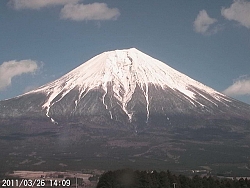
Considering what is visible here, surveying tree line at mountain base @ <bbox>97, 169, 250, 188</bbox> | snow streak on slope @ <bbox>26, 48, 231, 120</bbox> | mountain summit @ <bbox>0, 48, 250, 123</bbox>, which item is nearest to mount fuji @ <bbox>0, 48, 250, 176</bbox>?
snow streak on slope @ <bbox>26, 48, 231, 120</bbox>

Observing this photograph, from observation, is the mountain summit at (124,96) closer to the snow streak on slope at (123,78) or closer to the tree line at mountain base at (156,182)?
the snow streak on slope at (123,78)

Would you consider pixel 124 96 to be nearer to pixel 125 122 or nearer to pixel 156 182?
pixel 125 122

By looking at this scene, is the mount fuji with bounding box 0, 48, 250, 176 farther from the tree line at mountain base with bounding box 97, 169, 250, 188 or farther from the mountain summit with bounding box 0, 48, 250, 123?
the tree line at mountain base with bounding box 97, 169, 250, 188

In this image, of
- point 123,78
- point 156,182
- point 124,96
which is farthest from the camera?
point 123,78

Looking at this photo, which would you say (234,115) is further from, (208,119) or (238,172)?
(238,172)

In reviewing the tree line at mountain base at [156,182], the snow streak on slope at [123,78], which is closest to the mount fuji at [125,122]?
the snow streak on slope at [123,78]

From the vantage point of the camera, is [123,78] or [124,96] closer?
[124,96]

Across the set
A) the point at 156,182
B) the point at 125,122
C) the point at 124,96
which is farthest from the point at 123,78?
the point at 156,182
